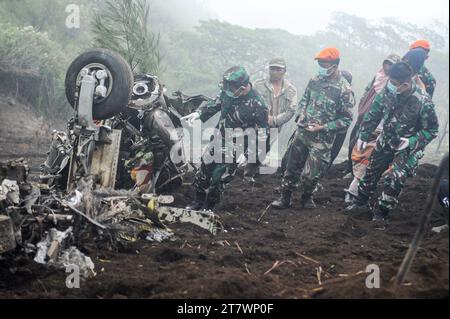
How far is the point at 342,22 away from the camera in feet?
108

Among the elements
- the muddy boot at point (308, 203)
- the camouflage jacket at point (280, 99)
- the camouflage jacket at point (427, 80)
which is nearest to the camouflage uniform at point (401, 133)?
the muddy boot at point (308, 203)

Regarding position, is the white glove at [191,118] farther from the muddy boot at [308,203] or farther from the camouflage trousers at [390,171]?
the camouflage trousers at [390,171]

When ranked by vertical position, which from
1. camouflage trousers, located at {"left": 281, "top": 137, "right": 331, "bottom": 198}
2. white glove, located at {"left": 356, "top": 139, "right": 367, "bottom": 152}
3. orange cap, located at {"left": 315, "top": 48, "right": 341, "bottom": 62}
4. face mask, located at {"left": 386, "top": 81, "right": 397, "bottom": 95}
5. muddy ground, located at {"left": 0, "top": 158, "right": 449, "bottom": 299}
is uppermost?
orange cap, located at {"left": 315, "top": 48, "right": 341, "bottom": 62}

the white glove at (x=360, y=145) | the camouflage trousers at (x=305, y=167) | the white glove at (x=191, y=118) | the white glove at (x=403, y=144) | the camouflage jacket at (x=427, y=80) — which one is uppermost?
the camouflage jacket at (x=427, y=80)

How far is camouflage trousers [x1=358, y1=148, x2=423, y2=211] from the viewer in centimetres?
666

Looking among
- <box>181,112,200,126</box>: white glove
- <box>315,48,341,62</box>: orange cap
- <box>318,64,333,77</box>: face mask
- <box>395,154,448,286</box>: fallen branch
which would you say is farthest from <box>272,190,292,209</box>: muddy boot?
<box>395,154,448,286</box>: fallen branch

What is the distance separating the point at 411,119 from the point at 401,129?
0.17m

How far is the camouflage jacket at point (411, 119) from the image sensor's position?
21.7 ft

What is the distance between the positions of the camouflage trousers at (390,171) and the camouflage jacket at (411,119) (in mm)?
117

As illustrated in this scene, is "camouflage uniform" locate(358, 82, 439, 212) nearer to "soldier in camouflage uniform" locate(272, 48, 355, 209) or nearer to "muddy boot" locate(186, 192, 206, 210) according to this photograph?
"soldier in camouflage uniform" locate(272, 48, 355, 209)

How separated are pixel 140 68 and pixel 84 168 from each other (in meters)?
4.75

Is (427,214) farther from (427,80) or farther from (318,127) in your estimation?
(427,80)

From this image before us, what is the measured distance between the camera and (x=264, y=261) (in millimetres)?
5059
